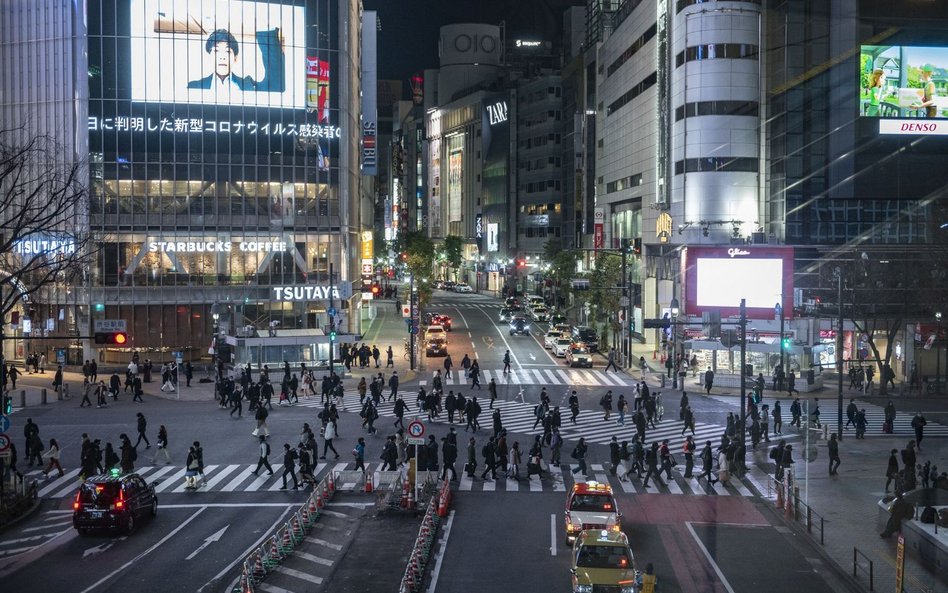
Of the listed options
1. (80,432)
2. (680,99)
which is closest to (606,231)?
(680,99)

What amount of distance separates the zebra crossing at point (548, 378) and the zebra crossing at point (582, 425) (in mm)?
7526

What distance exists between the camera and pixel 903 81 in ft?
222

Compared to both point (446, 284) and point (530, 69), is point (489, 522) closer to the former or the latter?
point (446, 284)

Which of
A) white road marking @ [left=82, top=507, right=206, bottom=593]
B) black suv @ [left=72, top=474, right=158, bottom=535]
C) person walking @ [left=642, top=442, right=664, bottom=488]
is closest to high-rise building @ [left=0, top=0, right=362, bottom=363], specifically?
person walking @ [left=642, top=442, right=664, bottom=488]

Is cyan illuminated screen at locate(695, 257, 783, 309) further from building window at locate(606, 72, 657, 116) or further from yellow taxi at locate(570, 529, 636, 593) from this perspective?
yellow taxi at locate(570, 529, 636, 593)

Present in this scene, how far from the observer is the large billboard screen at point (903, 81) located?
67.4m

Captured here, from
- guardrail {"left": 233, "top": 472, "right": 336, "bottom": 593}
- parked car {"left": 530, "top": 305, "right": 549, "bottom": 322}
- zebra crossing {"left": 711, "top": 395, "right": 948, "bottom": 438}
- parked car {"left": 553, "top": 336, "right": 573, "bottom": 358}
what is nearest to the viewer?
guardrail {"left": 233, "top": 472, "right": 336, "bottom": 593}

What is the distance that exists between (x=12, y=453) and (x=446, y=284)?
5019 inches

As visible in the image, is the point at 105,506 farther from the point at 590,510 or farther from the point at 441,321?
the point at 441,321

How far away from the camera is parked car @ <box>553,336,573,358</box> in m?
69.2

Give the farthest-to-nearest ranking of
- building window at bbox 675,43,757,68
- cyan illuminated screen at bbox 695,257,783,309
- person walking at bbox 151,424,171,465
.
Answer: building window at bbox 675,43,757,68 < cyan illuminated screen at bbox 695,257,783,309 < person walking at bbox 151,424,171,465

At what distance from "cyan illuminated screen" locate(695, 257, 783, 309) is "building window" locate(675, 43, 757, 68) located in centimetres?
1496

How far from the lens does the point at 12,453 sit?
31891mm

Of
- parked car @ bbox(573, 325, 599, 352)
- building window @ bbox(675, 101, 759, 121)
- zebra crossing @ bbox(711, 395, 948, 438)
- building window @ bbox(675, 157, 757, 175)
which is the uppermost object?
building window @ bbox(675, 101, 759, 121)
